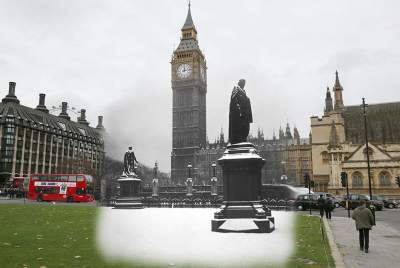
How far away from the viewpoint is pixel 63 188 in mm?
41969

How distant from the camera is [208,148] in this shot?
384 feet

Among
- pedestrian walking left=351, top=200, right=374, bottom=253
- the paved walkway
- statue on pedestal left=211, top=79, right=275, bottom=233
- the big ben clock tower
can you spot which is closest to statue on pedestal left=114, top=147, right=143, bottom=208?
statue on pedestal left=211, top=79, right=275, bottom=233

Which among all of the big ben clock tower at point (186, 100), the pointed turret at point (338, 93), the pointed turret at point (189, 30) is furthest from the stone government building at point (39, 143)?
the pointed turret at point (338, 93)

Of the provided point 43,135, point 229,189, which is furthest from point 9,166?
point 229,189

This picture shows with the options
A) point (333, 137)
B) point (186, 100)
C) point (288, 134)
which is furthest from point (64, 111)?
point (333, 137)

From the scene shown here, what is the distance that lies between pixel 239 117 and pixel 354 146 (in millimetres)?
53665

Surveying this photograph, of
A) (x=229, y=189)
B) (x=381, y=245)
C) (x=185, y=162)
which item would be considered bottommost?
(x=381, y=245)

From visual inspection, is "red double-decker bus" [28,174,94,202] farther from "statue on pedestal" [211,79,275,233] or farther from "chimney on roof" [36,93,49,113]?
"chimney on roof" [36,93,49,113]

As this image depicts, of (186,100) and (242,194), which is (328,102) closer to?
(186,100)

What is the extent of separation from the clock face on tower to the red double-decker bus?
73.5 m

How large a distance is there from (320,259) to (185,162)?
105381mm

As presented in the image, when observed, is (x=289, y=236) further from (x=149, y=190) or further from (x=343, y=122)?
(x=343, y=122)

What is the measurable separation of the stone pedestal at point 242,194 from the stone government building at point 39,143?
53.4m

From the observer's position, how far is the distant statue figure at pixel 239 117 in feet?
43.5
